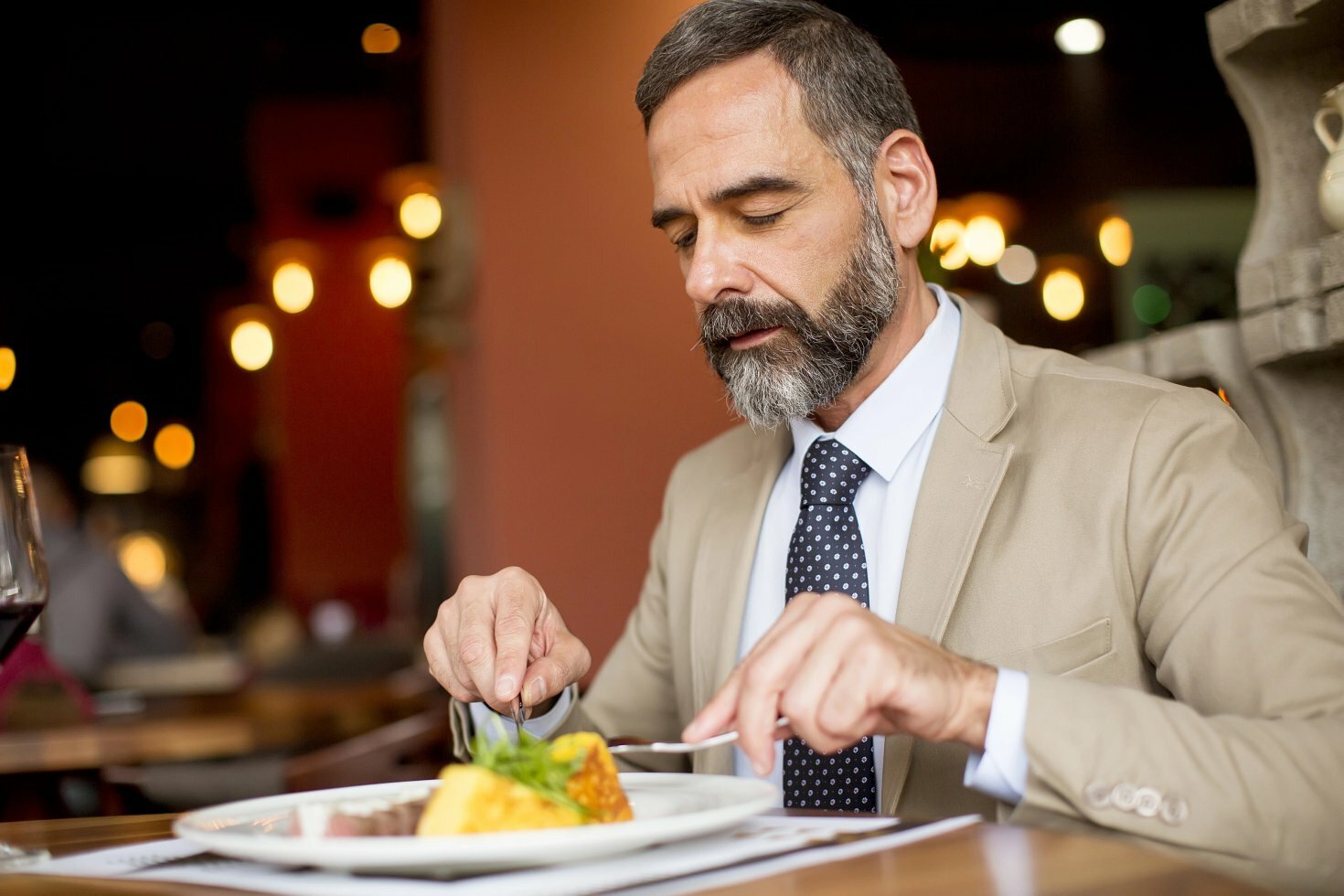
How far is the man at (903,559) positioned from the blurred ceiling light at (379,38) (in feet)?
19.1

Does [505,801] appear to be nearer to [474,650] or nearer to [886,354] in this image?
[474,650]

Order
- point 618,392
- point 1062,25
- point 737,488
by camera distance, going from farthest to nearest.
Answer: point 1062,25 < point 618,392 < point 737,488

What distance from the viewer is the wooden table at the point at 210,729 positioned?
308 centimetres

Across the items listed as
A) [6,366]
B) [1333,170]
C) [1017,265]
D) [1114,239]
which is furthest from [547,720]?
[6,366]

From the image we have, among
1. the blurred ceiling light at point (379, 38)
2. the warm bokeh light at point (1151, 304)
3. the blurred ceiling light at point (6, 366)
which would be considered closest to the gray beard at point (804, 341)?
the warm bokeh light at point (1151, 304)

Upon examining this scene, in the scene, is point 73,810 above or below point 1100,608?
below

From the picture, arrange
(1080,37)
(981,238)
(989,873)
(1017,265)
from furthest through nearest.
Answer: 1. (1017,265)
2. (981,238)
3. (1080,37)
4. (989,873)

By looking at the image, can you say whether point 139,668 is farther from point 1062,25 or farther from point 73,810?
point 1062,25

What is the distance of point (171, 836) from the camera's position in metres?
1.12

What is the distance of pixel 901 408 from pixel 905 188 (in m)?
0.32

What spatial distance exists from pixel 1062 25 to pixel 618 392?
2.79 m

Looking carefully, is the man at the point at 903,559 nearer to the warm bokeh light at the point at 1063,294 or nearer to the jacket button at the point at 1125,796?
the jacket button at the point at 1125,796

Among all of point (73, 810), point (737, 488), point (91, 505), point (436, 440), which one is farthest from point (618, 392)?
point (91, 505)

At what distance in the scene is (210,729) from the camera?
11.1 ft
